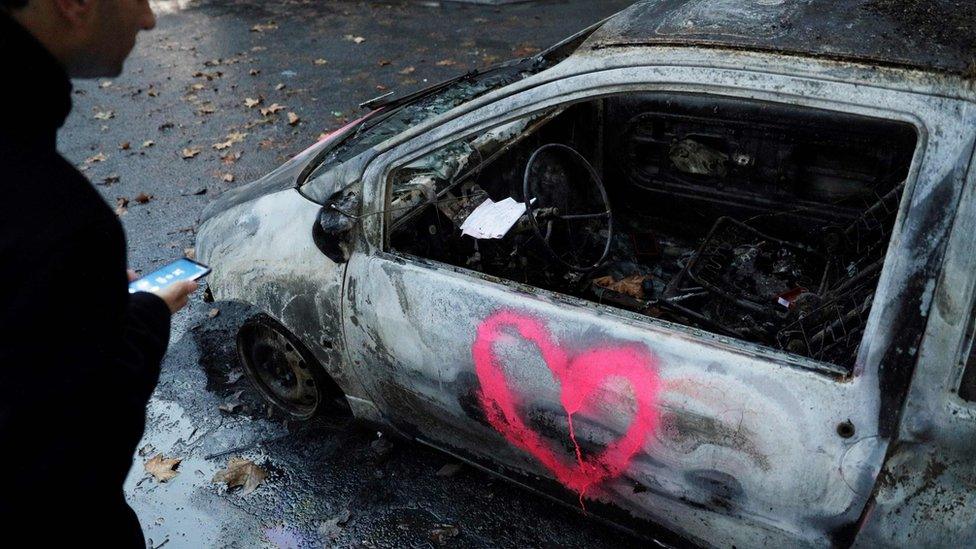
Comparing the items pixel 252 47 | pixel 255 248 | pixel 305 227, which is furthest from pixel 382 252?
pixel 252 47

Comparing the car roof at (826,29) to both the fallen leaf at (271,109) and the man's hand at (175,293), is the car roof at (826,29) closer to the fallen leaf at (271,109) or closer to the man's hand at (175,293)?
the man's hand at (175,293)

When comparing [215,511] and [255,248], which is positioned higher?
[255,248]

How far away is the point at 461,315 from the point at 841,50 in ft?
4.54

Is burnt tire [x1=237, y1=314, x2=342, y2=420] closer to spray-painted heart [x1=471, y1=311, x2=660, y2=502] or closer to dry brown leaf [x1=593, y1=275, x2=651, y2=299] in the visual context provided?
spray-painted heart [x1=471, y1=311, x2=660, y2=502]

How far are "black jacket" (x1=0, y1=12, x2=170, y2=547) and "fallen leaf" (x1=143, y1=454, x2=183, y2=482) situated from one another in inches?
81.3

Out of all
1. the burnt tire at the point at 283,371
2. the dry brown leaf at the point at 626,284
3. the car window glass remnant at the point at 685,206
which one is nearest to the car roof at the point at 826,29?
the car window glass remnant at the point at 685,206

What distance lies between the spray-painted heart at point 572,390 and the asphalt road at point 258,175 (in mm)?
569

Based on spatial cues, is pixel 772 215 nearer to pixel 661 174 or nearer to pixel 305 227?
pixel 661 174

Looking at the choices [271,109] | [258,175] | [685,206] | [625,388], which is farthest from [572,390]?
[271,109]

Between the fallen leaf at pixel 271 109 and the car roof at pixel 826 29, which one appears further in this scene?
the fallen leaf at pixel 271 109

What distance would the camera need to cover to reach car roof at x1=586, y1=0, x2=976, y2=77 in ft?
6.17

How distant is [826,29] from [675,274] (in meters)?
1.64

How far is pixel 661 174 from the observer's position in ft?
12.1

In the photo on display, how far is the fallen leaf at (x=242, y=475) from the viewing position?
3.21m
